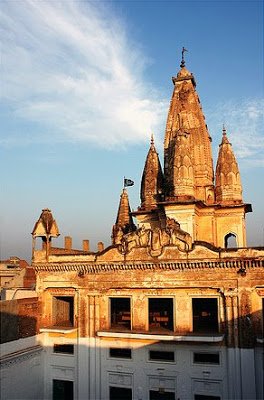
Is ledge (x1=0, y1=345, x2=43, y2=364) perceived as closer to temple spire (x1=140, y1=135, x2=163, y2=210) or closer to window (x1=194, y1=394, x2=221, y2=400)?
window (x1=194, y1=394, x2=221, y2=400)

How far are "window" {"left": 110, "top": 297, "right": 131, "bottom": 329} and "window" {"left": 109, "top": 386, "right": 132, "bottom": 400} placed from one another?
3060mm

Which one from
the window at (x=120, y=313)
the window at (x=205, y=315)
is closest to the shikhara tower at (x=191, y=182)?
the window at (x=205, y=315)

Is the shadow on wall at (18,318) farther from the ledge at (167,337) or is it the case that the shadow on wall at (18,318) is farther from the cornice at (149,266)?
the ledge at (167,337)

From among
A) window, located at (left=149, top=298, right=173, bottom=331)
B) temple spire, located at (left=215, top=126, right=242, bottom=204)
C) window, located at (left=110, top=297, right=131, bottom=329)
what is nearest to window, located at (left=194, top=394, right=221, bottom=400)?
window, located at (left=149, top=298, right=173, bottom=331)

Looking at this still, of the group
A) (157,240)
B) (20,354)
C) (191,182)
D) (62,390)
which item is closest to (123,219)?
(191,182)

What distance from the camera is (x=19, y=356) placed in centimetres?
2061

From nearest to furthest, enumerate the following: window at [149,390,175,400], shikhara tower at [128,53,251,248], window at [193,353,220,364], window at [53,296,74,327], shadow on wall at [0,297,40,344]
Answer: window at [193,353,220,364], window at [149,390,175,400], shadow on wall at [0,297,40,344], window at [53,296,74,327], shikhara tower at [128,53,251,248]

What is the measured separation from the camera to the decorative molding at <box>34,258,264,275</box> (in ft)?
63.6

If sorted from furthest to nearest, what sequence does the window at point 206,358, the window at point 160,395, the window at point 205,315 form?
the window at point 205,315, the window at point 160,395, the window at point 206,358

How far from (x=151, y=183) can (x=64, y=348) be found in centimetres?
1277

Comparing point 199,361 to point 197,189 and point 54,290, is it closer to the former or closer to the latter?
point 54,290

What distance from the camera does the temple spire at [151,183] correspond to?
28.8 meters

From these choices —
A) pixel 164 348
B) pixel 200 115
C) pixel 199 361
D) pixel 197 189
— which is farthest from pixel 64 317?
pixel 200 115

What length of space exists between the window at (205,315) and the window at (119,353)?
3771mm
